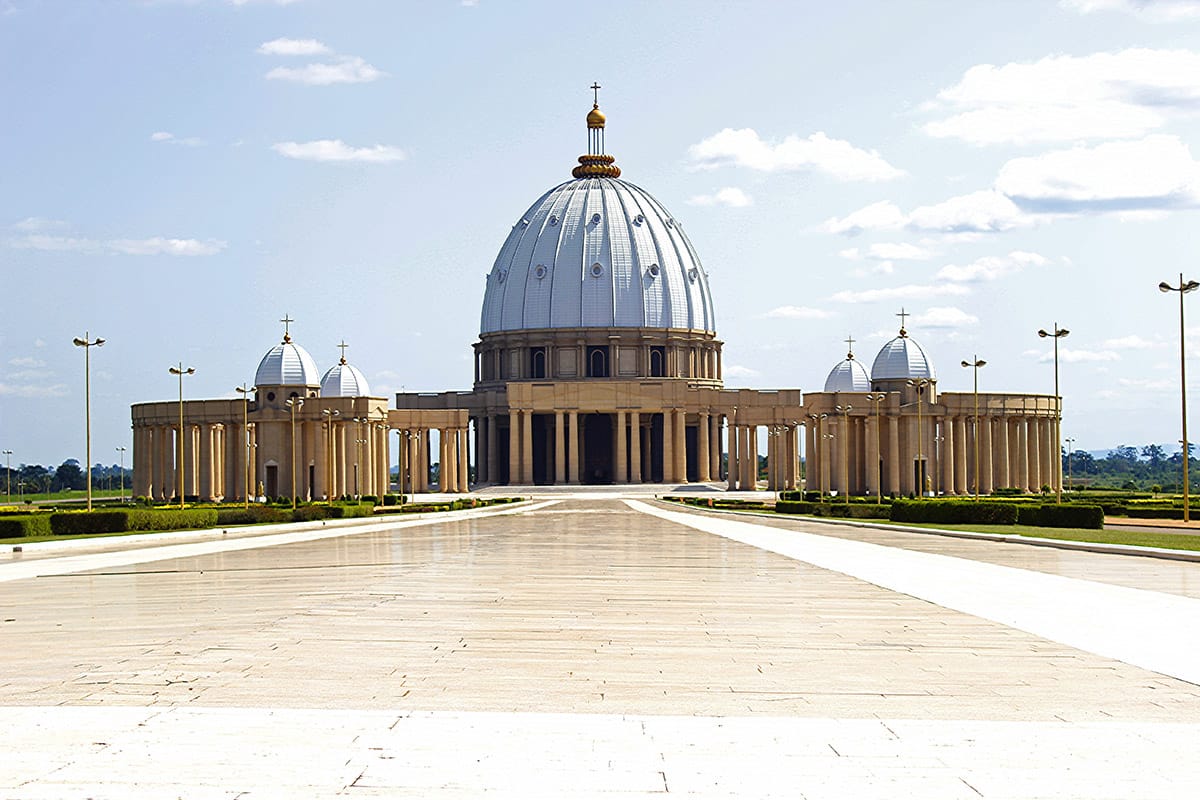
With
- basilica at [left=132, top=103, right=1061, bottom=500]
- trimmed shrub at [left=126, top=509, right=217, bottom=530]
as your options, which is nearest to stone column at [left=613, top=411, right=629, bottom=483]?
basilica at [left=132, top=103, right=1061, bottom=500]

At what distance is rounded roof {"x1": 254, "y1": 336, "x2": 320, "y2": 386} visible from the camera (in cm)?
10206

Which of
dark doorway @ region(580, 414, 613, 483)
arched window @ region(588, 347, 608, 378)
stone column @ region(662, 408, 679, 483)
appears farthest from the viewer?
dark doorway @ region(580, 414, 613, 483)

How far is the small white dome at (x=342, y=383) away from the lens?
109 m

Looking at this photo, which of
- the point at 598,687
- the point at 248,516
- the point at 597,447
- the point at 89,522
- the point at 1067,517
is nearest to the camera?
the point at 598,687

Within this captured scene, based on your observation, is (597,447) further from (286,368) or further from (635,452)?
(286,368)

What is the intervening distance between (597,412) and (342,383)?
21.2 meters

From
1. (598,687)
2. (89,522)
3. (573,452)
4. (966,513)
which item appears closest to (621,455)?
(573,452)

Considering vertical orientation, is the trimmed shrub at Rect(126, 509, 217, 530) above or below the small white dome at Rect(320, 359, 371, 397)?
below

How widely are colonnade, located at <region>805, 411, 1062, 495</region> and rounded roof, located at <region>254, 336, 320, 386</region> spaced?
128 feet

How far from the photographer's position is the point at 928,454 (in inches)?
4181

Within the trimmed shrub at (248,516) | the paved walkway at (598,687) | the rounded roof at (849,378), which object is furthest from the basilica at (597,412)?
the paved walkway at (598,687)

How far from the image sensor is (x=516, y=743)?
9125mm

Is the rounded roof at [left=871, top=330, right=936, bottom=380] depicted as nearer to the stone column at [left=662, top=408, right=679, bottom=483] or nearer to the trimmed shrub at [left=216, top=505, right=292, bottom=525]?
the stone column at [left=662, top=408, right=679, bottom=483]

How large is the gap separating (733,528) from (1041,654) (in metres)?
30.2
